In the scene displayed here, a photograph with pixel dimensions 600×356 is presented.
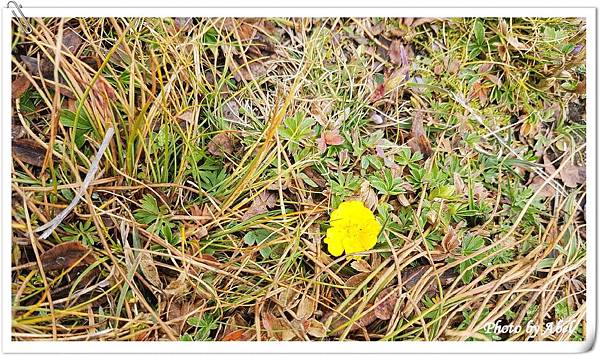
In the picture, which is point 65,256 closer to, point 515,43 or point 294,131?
point 294,131

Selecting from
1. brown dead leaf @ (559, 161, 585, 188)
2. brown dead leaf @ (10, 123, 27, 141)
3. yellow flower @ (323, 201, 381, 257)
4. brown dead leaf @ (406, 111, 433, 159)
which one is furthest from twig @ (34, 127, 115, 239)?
brown dead leaf @ (559, 161, 585, 188)

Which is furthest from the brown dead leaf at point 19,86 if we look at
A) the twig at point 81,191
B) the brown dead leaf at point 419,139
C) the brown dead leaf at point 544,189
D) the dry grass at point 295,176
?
the brown dead leaf at point 544,189

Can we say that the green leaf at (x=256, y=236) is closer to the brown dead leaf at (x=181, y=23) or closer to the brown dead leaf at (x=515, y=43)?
the brown dead leaf at (x=181, y=23)

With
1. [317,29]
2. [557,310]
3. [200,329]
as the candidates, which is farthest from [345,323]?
[317,29]

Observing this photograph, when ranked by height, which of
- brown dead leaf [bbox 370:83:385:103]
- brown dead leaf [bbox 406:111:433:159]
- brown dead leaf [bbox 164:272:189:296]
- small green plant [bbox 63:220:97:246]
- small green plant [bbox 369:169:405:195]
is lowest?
brown dead leaf [bbox 164:272:189:296]

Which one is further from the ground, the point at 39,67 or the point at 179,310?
the point at 39,67

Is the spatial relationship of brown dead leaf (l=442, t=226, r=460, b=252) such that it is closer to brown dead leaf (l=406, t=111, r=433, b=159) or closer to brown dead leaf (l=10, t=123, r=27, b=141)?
brown dead leaf (l=406, t=111, r=433, b=159)

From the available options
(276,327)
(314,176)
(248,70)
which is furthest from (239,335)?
(248,70)
